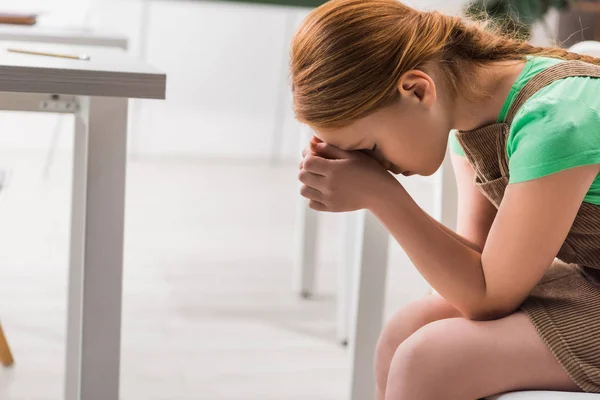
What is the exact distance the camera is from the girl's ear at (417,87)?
96cm

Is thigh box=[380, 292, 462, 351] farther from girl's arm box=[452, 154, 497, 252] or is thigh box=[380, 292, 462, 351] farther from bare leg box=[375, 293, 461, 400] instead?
girl's arm box=[452, 154, 497, 252]

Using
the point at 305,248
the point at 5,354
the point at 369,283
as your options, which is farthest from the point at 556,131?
the point at 305,248

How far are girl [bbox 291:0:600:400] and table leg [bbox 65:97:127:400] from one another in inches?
8.5

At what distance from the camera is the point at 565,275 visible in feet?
3.47

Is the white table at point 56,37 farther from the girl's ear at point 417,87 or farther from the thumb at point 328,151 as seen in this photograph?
the girl's ear at point 417,87

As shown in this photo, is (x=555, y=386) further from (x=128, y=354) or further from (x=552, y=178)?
(x=128, y=354)

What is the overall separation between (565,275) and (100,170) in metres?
0.57

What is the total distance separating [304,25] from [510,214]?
1.04 ft

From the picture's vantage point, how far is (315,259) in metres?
2.49

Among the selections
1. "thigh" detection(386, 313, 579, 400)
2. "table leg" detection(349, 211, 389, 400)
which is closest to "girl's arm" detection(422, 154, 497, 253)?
"thigh" detection(386, 313, 579, 400)

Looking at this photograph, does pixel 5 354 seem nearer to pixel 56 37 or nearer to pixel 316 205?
pixel 56 37

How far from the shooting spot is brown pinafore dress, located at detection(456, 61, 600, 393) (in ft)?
2.95

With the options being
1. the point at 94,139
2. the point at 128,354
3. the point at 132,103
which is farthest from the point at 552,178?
the point at 132,103

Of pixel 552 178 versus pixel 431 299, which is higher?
pixel 552 178
